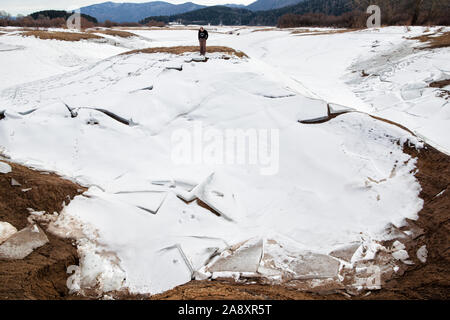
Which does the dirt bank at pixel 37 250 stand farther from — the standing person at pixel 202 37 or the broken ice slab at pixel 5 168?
the standing person at pixel 202 37

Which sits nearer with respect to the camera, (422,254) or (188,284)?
(188,284)

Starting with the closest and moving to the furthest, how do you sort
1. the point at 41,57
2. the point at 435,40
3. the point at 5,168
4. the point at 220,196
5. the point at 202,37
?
the point at 5,168
the point at 220,196
the point at 202,37
the point at 435,40
the point at 41,57

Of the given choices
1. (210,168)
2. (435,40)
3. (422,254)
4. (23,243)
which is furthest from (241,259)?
(435,40)

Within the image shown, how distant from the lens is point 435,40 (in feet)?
36.3

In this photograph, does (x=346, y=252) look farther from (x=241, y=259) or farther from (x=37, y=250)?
(x=37, y=250)

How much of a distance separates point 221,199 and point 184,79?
3870mm

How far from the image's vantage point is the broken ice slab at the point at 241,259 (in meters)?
3.06

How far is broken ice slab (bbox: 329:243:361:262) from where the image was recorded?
316 cm

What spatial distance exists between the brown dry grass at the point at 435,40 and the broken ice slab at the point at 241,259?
39.6ft

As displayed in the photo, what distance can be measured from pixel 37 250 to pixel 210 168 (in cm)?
267
